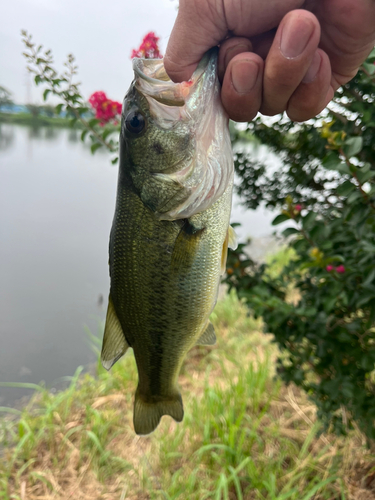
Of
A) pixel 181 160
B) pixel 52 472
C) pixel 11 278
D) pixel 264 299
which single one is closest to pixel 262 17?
pixel 181 160

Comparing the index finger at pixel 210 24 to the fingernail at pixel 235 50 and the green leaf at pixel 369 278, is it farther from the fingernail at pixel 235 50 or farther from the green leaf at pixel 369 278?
the green leaf at pixel 369 278

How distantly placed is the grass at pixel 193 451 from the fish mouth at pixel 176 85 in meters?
1.76

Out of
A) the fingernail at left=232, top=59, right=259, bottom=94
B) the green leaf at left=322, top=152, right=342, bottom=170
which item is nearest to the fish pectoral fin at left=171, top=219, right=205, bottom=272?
the fingernail at left=232, top=59, right=259, bottom=94

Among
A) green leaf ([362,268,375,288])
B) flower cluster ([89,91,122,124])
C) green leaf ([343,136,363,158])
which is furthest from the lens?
flower cluster ([89,91,122,124])

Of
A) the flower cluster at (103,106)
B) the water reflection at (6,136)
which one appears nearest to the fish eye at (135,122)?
the flower cluster at (103,106)

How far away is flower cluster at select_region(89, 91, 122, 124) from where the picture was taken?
2176 mm

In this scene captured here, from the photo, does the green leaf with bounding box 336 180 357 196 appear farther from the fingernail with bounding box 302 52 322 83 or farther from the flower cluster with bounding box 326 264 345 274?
the fingernail with bounding box 302 52 322 83

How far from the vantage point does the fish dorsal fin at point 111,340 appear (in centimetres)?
116

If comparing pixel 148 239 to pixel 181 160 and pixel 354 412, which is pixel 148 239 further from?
pixel 354 412

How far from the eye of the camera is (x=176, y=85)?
1011 mm

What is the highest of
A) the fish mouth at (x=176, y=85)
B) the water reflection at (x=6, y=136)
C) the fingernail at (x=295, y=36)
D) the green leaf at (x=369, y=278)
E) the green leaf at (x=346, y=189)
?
the fingernail at (x=295, y=36)

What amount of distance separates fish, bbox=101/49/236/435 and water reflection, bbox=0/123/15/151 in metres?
10.2

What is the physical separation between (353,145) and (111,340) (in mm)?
1186

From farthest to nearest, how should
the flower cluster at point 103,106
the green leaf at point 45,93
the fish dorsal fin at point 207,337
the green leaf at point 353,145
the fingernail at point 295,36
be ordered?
1. the flower cluster at point 103,106
2. the green leaf at point 45,93
3. the green leaf at point 353,145
4. the fish dorsal fin at point 207,337
5. the fingernail at point 295,36
